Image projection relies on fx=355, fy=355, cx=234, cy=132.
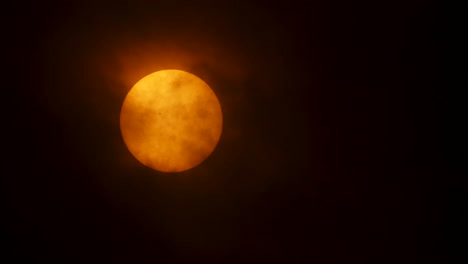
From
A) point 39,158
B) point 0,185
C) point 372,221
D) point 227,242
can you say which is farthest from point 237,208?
point 0,185

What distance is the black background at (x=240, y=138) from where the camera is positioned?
2.29 meters

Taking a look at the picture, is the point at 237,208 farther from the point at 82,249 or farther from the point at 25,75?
the point at 25,75

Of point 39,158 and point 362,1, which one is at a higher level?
point 362,1

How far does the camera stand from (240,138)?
2355 mm

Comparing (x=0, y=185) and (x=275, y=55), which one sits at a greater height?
(x=275, y=55)

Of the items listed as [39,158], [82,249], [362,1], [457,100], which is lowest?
[82,249]

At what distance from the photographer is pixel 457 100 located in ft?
7.86

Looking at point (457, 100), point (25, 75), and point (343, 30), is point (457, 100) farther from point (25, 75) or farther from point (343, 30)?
point (25, 75)

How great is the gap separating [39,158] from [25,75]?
54 centimetres

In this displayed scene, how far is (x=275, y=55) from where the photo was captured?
7.66 feet

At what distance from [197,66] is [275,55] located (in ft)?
1.70

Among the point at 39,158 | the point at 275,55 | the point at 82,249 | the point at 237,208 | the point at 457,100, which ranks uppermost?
the point at 275,55

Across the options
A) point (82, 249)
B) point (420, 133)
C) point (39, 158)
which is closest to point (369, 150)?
point (420, 133)

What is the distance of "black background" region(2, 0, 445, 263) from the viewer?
2.29 meters
